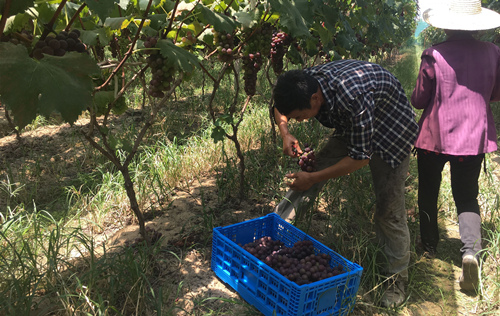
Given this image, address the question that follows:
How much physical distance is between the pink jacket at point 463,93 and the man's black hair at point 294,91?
1.05 m

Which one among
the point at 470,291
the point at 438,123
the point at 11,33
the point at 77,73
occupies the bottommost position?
the point at 470,291

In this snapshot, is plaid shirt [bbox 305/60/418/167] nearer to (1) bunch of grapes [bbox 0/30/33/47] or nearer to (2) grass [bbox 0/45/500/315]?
(2) grass [bbox 0/45/500/315]

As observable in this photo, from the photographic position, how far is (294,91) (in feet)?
7.99

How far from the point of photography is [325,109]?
2730mm

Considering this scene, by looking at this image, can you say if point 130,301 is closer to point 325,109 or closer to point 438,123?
point 325,109

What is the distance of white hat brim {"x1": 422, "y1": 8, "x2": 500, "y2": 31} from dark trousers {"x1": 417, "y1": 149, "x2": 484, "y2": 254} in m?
0.85

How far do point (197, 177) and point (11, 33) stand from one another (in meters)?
2.82

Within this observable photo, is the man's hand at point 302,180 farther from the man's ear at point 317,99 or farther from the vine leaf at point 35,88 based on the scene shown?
the vine leaf at point 35,88

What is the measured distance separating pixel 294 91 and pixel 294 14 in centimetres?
42

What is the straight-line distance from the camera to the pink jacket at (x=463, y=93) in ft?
9.54

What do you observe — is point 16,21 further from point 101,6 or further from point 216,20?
point 216,20

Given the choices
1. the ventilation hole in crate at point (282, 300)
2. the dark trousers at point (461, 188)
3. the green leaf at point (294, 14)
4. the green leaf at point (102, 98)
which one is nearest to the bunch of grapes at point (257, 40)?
the green leaf at point (294, 14)

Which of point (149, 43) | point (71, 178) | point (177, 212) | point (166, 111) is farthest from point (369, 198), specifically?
point (166, 111)

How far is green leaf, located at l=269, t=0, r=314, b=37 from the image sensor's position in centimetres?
211
